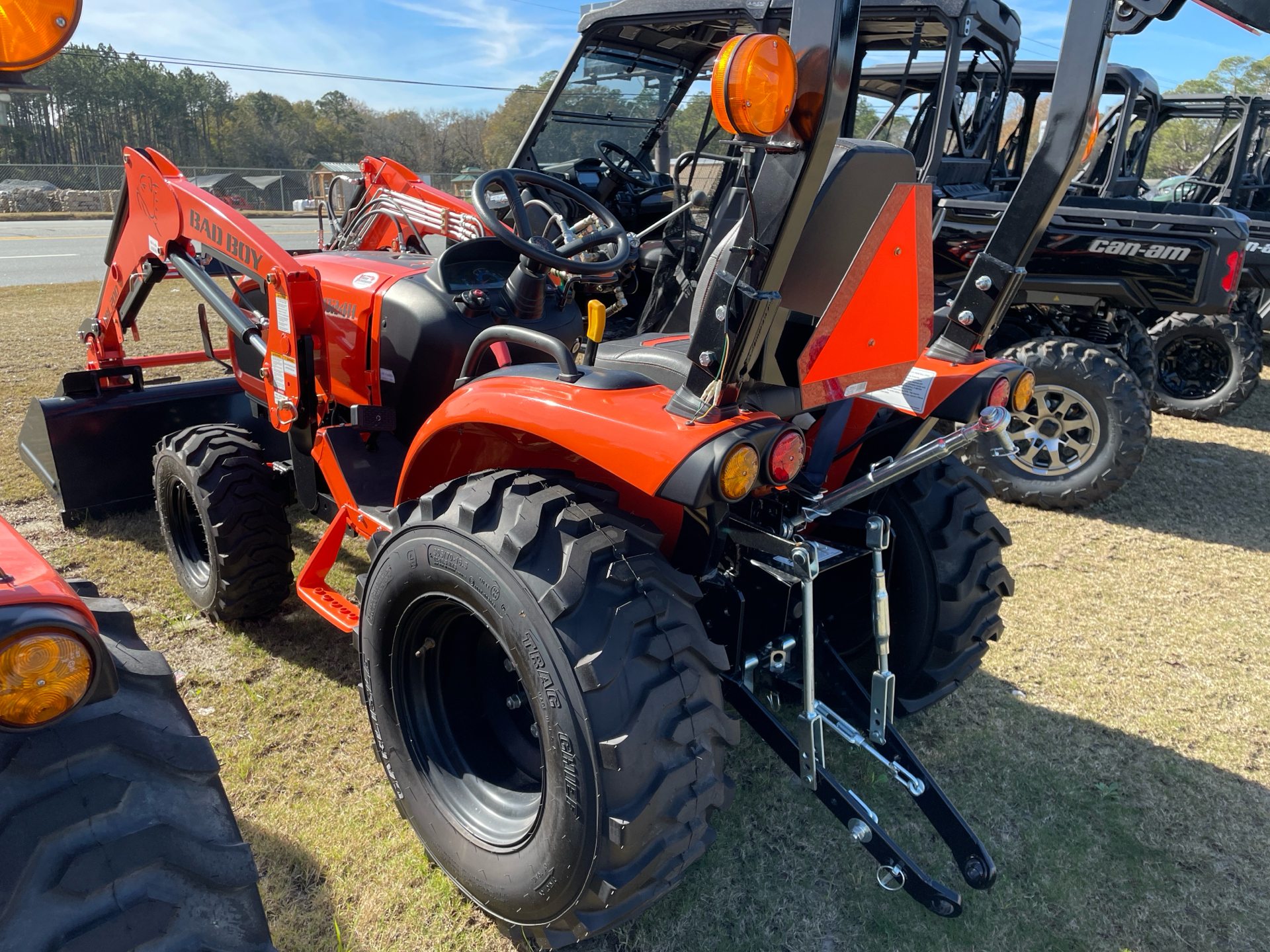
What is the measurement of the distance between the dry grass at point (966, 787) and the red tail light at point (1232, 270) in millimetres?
1849

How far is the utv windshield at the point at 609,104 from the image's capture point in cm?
509

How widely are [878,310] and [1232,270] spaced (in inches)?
185

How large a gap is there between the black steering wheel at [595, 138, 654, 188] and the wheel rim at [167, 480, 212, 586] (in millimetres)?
3311

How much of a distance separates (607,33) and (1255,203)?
9.51 metres

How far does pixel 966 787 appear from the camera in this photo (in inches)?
105

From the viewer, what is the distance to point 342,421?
3223 mm

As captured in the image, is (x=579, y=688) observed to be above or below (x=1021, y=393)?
below

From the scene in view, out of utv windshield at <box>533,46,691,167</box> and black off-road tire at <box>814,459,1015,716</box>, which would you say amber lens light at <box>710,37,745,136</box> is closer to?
black off-road tire at <box>814,459,1015,716</box>

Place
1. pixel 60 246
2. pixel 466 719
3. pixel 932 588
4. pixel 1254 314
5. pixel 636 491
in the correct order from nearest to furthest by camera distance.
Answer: pixel 636 491 → pixel 466 719 → pixel 932 588 → pixel 1254 314 → pixel 60 246

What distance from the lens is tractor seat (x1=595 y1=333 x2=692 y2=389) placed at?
2105mm

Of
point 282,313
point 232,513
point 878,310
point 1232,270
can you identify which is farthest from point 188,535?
point 1232,270

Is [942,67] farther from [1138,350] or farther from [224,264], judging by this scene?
[224,264]

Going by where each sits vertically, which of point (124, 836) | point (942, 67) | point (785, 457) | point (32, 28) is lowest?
point (124, 836)

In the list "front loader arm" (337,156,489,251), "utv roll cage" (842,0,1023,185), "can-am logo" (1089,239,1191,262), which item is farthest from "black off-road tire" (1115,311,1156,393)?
"front loader arm" (337,156,489,251)
